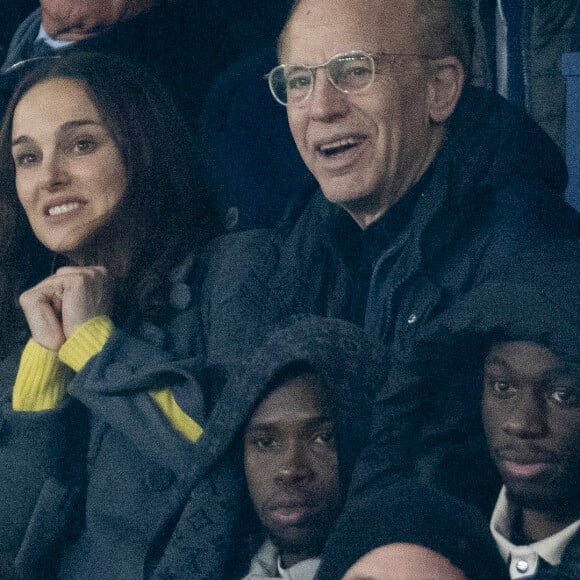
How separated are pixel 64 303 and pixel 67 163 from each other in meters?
0.25

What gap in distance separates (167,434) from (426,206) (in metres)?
0.52

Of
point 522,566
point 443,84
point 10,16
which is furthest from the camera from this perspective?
point 10,16

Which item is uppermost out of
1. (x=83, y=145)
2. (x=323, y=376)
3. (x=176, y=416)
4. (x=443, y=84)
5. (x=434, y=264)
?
(x=443, y=84)

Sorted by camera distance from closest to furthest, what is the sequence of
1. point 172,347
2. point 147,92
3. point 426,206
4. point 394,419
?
point 394,419
point 426,206
point 172,347
point 147,92

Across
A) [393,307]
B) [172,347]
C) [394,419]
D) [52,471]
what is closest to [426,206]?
[393,307]

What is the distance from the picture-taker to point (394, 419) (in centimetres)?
195

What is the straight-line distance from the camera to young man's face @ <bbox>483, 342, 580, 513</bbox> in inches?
70.7

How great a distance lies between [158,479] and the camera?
2172mm

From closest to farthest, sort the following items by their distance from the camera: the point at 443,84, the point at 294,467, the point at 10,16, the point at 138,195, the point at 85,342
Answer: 1. the point at 294,467
2. the point at 443,84
3. the point at 85,342
4. the point at 138,195
5. the point at 10,16

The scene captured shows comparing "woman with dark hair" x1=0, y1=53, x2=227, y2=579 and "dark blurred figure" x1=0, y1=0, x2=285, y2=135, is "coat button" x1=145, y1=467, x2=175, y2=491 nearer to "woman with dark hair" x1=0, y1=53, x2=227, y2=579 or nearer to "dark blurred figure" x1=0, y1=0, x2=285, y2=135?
"woman with dark hair" x1=0, y1=53, x2=227, y2=579

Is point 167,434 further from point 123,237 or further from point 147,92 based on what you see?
point 147,92

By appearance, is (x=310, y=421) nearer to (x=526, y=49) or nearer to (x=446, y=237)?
(x=446, y=237)

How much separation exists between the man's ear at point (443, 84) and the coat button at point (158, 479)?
2.18 feet

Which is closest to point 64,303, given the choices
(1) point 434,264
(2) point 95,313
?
(2) point 95,313
